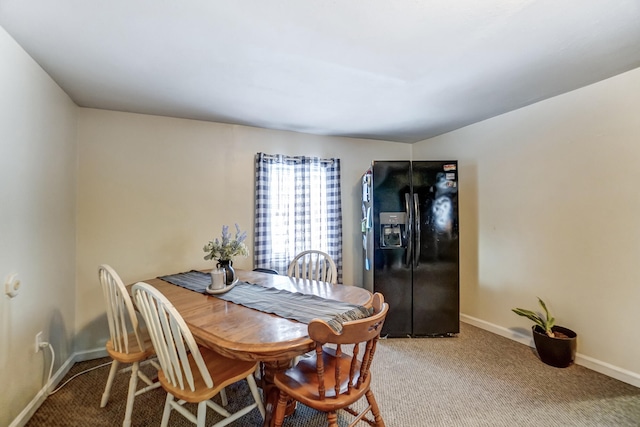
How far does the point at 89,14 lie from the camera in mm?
1282

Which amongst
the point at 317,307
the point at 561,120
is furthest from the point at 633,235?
the point at 317,307

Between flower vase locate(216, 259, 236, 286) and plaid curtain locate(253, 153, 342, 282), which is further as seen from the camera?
plaid curtain locate(253, 153, 342, 282)

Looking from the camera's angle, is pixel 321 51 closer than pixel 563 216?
Yes

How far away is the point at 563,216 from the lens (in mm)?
2250

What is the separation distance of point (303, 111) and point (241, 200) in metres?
1.15

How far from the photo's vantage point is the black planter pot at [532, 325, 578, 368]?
2.06 meters

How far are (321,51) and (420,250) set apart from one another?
6.53 ft

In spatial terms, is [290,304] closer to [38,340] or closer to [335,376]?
[335,376]

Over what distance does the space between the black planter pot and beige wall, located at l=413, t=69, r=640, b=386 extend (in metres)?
0.12

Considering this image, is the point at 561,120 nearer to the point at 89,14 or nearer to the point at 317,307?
the point at 317,307

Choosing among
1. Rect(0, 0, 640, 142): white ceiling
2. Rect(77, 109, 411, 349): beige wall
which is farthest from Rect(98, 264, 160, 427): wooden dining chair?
Rect(0, 0, 640, 142): white ceiling

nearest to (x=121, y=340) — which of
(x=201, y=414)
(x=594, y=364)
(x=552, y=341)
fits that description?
(x=201, y=414)

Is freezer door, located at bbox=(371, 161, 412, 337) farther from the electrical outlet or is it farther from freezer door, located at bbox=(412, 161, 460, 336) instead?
the electrical outlet

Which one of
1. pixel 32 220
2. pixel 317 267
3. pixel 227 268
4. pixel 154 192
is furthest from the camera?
pixel 154 192
